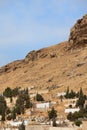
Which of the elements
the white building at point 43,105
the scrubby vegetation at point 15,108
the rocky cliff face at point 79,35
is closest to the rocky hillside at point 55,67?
the rocky cliff face at point 79,35

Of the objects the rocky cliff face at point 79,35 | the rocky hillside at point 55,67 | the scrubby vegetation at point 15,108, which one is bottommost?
the scrubby vegetation at point 15,108

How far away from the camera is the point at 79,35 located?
118 meters

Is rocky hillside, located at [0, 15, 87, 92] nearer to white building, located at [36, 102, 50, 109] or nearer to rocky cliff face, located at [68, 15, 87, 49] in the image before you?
rocky cliff face, located at [68, 15, 87, 49]

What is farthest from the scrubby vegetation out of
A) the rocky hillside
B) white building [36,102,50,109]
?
the rocky hillside

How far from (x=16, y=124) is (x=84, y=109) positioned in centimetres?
756

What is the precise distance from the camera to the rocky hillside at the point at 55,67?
326ft

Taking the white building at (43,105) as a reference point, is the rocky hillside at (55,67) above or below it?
above

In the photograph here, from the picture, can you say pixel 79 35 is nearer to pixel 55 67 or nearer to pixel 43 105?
pixel 55 67

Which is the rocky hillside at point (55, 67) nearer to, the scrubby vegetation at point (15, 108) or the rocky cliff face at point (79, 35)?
the rocky cliff face at point (79, 35)

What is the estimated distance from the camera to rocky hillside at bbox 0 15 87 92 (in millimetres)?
99250

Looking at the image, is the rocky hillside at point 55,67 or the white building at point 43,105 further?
the rocky hillside at point 55,67

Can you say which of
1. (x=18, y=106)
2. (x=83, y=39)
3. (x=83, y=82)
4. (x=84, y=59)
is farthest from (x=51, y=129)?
(x=83, y=39)

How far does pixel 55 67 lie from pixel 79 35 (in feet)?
33.6

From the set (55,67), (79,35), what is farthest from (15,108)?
(79,35)
